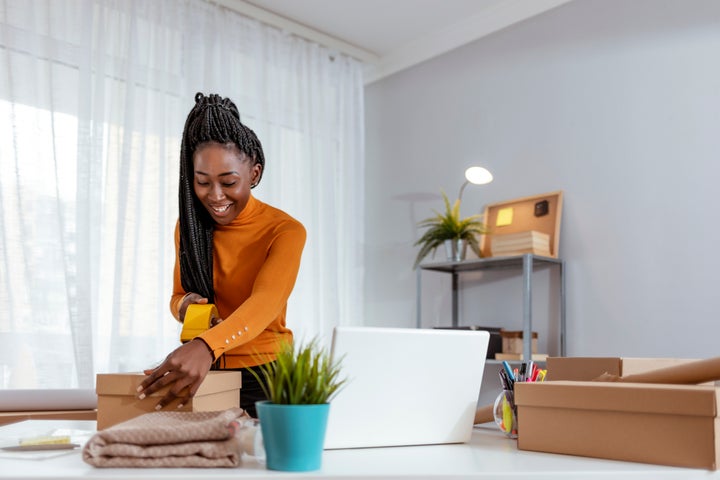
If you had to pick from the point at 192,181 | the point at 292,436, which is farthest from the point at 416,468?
the point at 192,181

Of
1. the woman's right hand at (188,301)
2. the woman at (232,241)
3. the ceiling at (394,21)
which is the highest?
→ the ceiling at (394,21)

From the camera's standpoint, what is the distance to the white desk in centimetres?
83

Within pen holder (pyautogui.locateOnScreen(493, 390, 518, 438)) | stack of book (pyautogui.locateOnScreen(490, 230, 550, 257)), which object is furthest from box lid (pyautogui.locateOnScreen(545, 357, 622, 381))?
stack of book (pyautogui.locateOnScreen(490, 230, 550, 257))

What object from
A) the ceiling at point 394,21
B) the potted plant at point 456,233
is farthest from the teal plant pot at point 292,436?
the ceiling at point 394,21

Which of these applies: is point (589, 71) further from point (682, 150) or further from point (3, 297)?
point (3, 297)

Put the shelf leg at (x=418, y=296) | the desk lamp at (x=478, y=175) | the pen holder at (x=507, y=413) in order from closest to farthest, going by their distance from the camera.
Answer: the pen holder at (x=507, y=413) < the desk lamp at (x=478, y=175) < the shelf leg at (x=418, y=296)

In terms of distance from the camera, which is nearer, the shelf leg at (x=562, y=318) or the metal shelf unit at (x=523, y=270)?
the metal shelf unit at (x=523, y=270)

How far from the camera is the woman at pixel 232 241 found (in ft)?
4.68

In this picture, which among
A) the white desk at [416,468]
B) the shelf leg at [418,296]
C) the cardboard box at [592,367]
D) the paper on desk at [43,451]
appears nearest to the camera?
the white desk at [416,468]

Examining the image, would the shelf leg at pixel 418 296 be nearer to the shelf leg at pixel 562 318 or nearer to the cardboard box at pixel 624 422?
the shelf leg at pixel 562 318

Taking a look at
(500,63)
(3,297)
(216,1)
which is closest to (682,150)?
(500,63)

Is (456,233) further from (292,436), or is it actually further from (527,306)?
(292,436)

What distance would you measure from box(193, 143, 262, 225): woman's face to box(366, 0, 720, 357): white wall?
7.16ft

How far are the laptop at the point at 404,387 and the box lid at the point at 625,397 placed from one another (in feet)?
0.34
